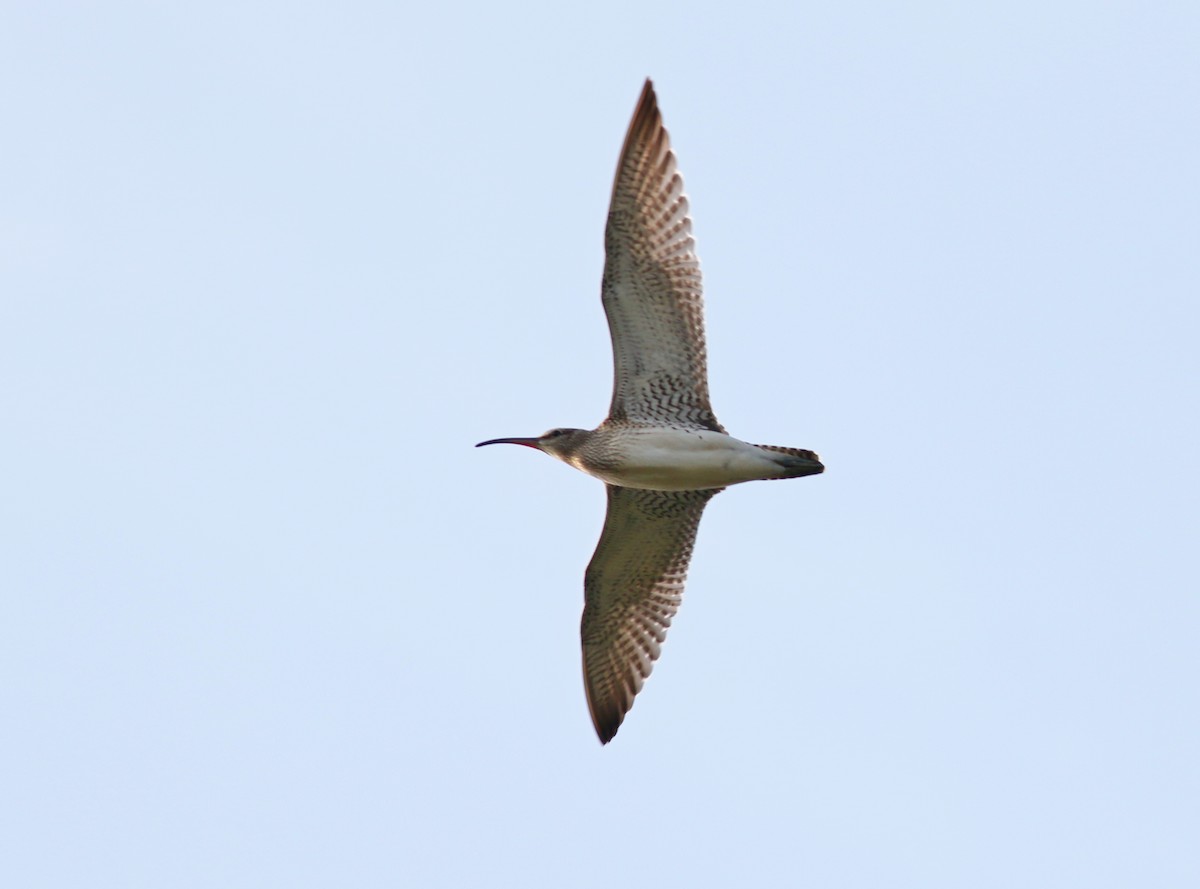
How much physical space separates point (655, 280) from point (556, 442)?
189 cm

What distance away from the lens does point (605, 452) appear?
15914mm

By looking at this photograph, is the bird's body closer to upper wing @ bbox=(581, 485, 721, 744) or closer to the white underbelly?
the white underbelly

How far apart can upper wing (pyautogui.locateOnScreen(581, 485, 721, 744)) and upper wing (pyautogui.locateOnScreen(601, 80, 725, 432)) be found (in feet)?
4.64

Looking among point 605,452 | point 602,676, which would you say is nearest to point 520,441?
point 605,452

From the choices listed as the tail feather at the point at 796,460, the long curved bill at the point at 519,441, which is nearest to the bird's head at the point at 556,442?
the long curved bill at the point at 519,441

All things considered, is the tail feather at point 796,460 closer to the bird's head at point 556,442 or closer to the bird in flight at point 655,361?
the bird in flight at point 655,361

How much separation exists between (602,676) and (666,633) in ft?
2.45

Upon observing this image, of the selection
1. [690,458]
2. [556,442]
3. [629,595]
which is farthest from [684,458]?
[629,595]

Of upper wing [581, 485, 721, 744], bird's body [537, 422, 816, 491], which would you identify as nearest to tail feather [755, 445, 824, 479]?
bird's body [537, 422, 816, 491]

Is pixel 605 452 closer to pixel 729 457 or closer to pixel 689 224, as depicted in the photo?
pixel 729 457

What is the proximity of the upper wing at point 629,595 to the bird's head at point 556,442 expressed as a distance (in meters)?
0.74

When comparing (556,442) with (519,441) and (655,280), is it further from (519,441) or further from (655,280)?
(655,280)

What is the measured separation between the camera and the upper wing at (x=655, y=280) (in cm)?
1550

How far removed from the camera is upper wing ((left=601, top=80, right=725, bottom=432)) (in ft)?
50.9
